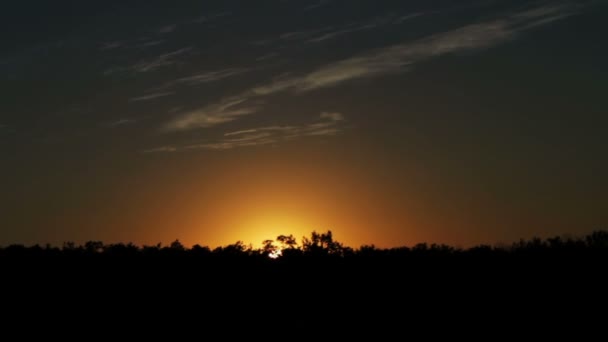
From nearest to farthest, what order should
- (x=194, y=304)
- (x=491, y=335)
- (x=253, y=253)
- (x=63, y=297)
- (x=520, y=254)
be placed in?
(x=63, y=297) < (x=194, y=304) < (x=253, y=253) < (x=491, y=335) < (x=520, y=254)

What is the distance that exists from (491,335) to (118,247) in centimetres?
868

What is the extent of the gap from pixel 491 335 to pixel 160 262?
7.86m

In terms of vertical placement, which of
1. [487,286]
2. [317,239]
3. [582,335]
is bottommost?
[582,335]

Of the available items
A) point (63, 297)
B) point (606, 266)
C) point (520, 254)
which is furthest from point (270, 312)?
point (606, 266)

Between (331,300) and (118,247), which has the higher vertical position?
(118,247)

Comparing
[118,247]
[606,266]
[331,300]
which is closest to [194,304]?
[118,247]

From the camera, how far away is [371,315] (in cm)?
1772

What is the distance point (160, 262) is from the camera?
16.0m

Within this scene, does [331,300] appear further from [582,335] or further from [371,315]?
[582,335]

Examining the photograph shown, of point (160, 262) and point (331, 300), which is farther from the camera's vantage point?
point (331, 300)

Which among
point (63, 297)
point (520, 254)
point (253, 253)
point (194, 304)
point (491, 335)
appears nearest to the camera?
point (63, 297)

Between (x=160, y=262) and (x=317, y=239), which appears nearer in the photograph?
(x=160, y=262)

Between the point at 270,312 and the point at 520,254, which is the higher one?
the point at 520,254

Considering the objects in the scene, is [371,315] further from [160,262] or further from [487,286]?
[160,262]
